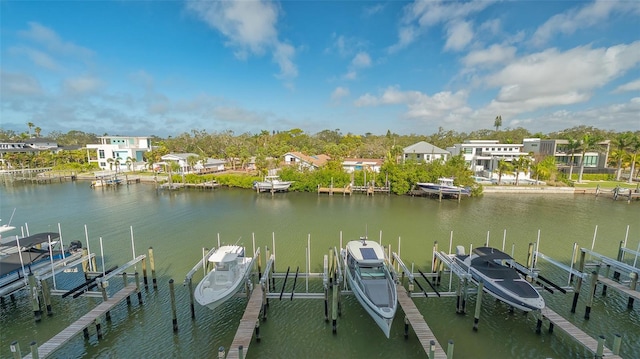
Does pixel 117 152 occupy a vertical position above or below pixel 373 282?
above

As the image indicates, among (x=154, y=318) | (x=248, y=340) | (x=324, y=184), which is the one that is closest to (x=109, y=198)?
(x=324, y=184)

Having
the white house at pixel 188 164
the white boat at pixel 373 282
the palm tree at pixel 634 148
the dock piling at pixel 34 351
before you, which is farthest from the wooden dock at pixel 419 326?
the palm tree at pixel 634 148

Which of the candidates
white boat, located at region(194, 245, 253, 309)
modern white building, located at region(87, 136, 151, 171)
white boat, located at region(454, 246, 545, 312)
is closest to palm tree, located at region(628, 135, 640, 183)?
→ white boat, located at region(454, 246, 545, 312)

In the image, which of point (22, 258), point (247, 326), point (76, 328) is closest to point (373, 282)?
point (247, 326)

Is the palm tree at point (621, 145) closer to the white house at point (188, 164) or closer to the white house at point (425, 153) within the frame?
the white house at point (425, 153)

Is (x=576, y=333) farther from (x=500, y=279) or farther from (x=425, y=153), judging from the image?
(x=425, y=153)

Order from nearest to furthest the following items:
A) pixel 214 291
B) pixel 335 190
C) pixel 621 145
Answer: pixel 214 291
pixel 335 190
pixel 621 145

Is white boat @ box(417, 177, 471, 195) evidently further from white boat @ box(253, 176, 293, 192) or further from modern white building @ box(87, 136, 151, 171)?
modern white building @ box(87, 136, 151, 171)
